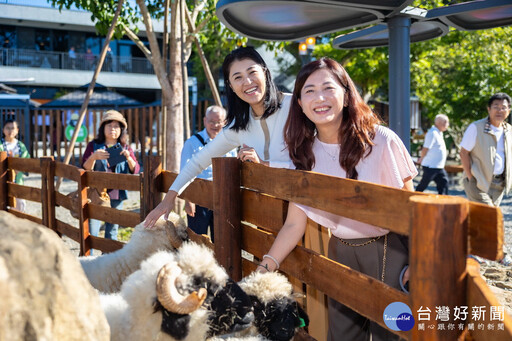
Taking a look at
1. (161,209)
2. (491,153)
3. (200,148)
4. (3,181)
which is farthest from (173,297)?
(3,181)

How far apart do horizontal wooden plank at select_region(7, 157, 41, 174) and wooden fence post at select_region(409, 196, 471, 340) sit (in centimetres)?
562

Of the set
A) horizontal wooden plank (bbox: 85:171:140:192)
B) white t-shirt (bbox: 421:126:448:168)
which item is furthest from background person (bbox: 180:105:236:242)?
white t-shirt (bbox: 421:126:448:168)

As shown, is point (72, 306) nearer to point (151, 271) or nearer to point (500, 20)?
point (151, 271)

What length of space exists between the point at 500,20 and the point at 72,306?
5135 millimetres

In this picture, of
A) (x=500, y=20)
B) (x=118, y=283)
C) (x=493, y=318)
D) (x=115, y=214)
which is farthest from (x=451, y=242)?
(x=500, y=20)

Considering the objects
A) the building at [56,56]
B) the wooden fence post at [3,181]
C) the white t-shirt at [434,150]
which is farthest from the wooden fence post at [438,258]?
the building at [56,56]

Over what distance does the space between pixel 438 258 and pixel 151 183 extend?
3.12 metres

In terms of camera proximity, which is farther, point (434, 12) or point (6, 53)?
point (6, 53)

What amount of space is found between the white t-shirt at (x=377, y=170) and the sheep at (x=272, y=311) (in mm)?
548

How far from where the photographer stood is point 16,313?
3.74ft

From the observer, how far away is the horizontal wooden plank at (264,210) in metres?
2.72

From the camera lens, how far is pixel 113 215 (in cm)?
491

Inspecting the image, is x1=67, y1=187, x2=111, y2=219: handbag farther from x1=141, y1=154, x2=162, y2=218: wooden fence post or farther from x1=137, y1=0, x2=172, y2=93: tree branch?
x1=137, y1=0, x2=172, y2=93: tree branch

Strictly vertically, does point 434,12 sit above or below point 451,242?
above
